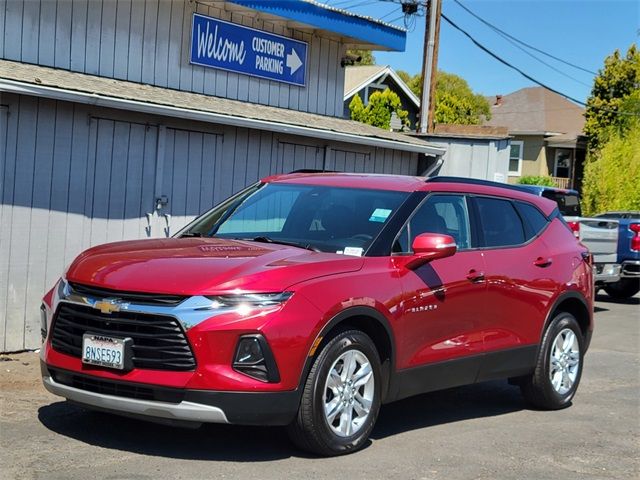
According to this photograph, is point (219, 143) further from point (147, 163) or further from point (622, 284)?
point (622, 284)

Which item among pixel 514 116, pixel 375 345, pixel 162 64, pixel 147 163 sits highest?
pixel 514 116

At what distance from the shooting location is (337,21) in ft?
44.3

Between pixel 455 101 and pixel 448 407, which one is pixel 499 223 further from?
pixel 455 101

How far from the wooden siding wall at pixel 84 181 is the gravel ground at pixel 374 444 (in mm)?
1330

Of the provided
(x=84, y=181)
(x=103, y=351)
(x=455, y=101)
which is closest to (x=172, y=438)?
(x=103, y=351)

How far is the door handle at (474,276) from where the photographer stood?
22.0ft

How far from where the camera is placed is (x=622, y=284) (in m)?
17.0

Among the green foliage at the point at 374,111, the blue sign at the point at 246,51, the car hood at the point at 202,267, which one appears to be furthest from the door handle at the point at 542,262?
the green foliage at the point at 374,111

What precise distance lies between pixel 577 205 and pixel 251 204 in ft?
32.7

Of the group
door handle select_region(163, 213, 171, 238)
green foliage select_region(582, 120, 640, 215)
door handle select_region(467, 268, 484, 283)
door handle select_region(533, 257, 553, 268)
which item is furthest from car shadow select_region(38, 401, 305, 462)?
green foliage select_region(582, 120, 640, 215)

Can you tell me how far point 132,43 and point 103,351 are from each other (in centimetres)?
641

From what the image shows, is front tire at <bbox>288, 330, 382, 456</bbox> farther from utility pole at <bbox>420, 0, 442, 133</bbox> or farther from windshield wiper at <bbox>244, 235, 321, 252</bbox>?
utility pole at <bbox>420, 0, 442, 133</bbox>

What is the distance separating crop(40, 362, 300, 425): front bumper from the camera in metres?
5.21

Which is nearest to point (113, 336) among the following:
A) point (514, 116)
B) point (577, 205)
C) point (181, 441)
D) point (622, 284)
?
point (181, 441)
